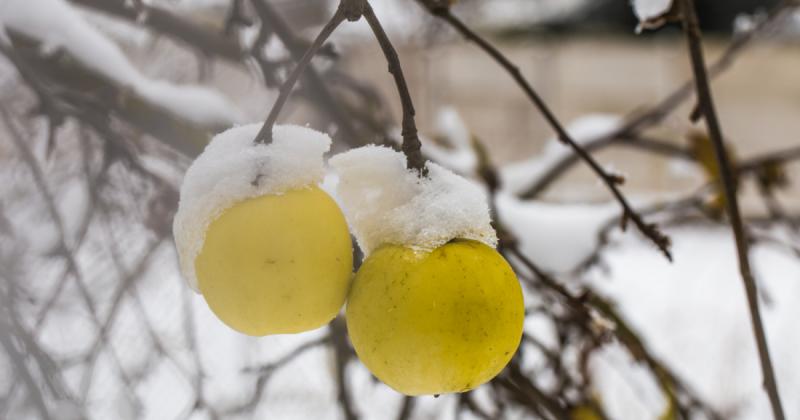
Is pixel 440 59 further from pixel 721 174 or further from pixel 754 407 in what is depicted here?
pixel 721 174

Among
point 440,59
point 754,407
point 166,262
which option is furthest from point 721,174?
point 440,59

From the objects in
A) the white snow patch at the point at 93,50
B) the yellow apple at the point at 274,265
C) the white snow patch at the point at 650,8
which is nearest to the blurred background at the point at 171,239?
the white snow patch at the point at 93,50

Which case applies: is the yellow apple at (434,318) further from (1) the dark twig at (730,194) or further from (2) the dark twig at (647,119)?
→ (2) the dark twig at (647,119)

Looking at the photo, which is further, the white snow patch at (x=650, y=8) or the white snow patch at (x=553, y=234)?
the white snow patch at (x=553, y=234)

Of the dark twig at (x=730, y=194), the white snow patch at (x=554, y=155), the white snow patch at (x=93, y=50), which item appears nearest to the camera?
the dark twig at (x=730, y=194)

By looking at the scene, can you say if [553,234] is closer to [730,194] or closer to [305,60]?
[730,194]

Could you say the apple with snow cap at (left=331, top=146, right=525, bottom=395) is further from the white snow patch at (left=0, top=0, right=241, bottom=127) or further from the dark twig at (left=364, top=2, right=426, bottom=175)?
the white snow patch at (left=0, top=0, right=241, bottom=127)
